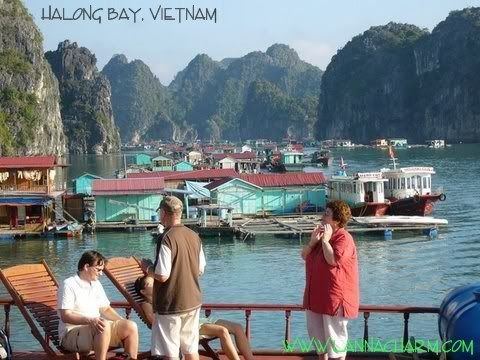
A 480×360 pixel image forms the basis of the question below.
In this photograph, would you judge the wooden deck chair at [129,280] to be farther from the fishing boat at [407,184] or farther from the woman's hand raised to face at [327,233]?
the fishing boat at [407,184]

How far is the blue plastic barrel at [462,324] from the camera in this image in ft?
23.4

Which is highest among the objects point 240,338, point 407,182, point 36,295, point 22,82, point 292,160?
point 22,82

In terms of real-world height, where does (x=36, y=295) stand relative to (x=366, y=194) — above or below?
below

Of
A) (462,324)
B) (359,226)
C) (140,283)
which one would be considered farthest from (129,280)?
(359,226)

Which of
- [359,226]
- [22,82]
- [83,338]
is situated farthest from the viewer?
[22,82]

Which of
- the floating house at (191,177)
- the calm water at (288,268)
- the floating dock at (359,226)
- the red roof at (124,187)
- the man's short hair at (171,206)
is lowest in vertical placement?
the calm water at (288,268)

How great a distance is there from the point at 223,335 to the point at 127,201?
114ft

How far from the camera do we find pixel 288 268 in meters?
28.9

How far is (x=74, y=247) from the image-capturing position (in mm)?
35750

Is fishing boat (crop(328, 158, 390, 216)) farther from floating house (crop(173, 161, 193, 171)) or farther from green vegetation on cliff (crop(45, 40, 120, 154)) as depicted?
green vegetation on cliff (crop(45, 40, 120, 154))

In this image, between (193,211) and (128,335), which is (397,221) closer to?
(193,211)

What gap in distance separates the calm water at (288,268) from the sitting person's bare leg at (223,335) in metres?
9.96

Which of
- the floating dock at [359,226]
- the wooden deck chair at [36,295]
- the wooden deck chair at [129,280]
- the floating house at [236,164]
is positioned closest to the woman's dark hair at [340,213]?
the wooden deck chair at [129,280]

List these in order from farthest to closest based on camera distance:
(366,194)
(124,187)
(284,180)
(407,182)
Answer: (284,180) → (407,182) → (366,194) → (124,187)
